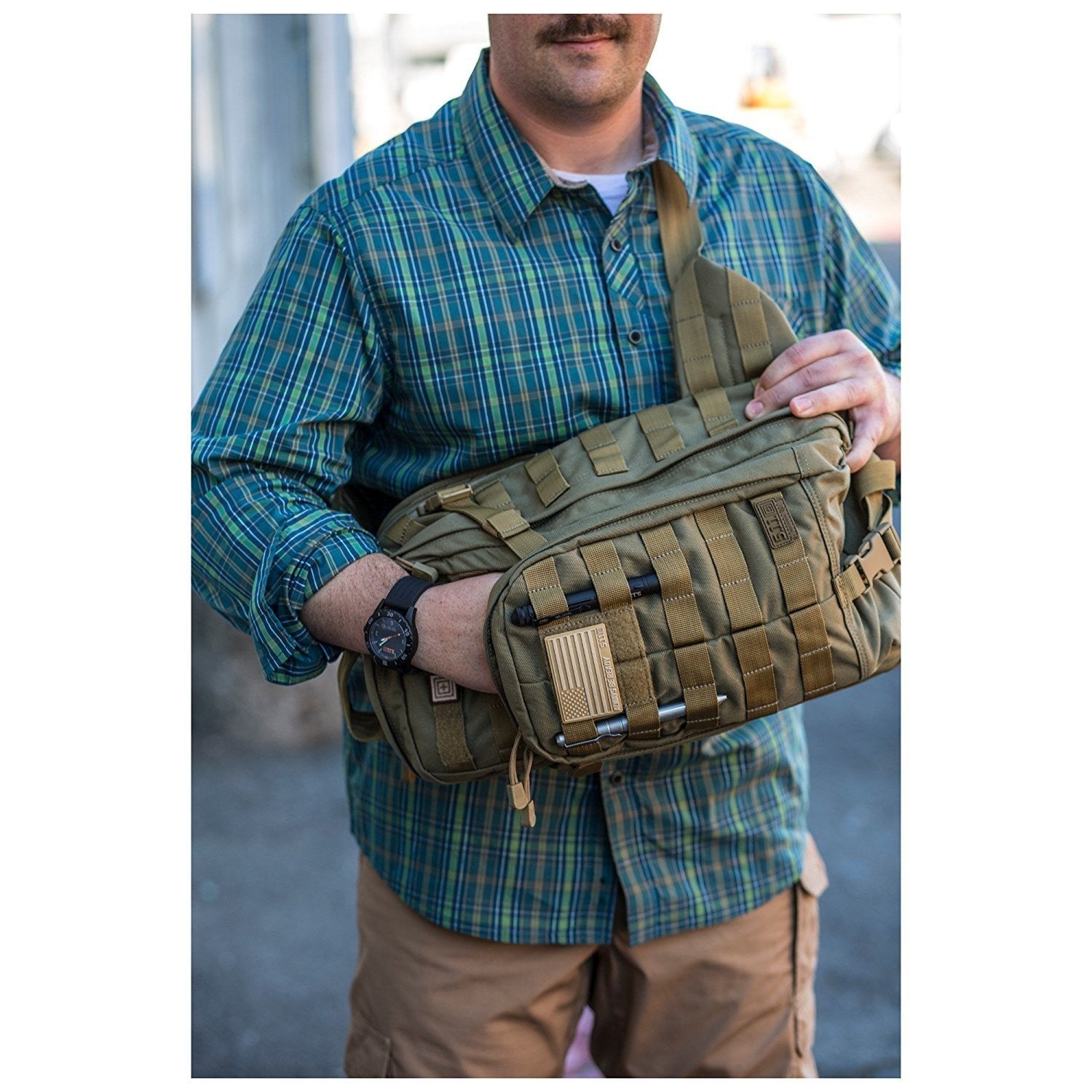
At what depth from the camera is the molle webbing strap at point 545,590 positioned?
1368 mm

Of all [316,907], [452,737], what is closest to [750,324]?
[452,737]

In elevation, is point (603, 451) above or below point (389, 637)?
above

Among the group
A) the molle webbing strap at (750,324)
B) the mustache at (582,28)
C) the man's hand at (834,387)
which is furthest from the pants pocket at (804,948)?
the mustache at (582,28)

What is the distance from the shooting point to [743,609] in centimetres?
140

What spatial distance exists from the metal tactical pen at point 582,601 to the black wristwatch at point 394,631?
0.16 m

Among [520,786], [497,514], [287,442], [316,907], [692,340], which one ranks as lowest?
[316,907]

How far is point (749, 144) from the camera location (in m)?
1.82

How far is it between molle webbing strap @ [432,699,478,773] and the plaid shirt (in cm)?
19

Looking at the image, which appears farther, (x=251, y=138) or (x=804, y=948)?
(x=251, y=138)

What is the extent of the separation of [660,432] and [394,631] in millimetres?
474

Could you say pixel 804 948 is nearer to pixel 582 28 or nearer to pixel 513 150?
pixel 513 150

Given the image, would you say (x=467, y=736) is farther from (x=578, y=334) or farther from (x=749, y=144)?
(x=749, y=144)
